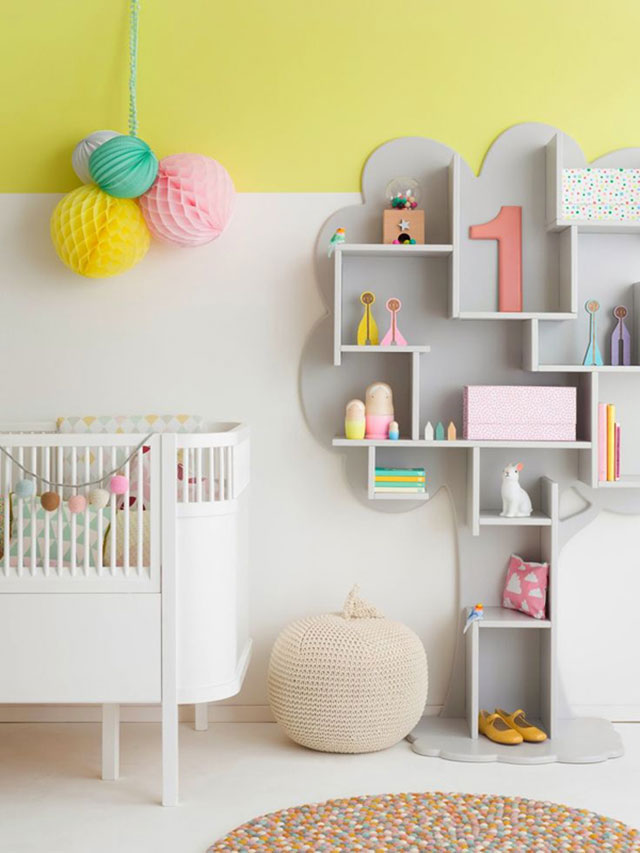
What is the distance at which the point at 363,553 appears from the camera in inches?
120

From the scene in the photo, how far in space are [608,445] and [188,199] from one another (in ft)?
4.63

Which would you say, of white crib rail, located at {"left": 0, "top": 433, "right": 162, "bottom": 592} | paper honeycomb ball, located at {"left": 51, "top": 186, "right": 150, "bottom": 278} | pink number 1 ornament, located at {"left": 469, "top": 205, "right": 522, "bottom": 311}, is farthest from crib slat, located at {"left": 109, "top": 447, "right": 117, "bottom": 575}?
pink number 1 ornament, located at {"left": 469, "top": 205, "right": 522, "bottom": 311}

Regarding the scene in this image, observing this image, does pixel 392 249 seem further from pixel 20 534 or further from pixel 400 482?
pixel 20 534

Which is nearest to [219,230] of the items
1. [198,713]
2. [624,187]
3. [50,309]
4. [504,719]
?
[50,309]

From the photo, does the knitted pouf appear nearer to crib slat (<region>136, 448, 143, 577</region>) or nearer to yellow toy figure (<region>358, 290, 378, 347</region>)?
crib slat (<region>136, 448, 143, 577</region>)

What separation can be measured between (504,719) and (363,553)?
642 mm

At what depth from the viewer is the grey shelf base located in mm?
2670

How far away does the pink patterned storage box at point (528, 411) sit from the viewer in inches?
113

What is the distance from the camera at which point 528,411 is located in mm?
2877

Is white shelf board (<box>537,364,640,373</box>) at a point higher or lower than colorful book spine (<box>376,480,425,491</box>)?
higher

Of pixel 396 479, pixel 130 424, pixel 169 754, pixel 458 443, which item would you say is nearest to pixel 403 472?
pixel 396 479

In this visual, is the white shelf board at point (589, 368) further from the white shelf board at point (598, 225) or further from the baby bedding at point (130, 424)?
the baby bedding at point (130, 424)

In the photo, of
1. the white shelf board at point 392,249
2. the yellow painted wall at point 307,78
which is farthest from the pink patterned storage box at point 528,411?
the yellow painted wall at point 307,78

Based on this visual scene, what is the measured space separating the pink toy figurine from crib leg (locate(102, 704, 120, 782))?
3.45 ft
